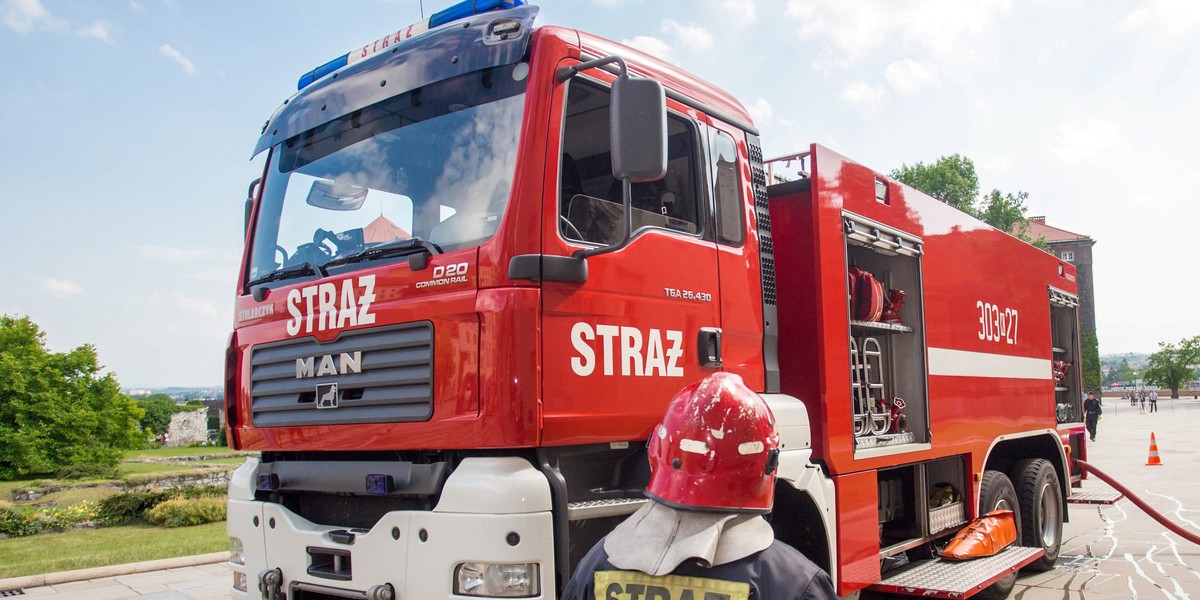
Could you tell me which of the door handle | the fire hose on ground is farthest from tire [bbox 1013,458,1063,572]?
the door handle

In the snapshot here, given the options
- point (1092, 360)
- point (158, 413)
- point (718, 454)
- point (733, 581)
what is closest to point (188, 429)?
point (158, 413)

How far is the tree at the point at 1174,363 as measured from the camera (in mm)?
92312

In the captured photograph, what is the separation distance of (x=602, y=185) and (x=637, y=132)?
618 millimetres

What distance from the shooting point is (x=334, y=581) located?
138 inches

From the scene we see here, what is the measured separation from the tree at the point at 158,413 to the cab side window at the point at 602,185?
40564mm

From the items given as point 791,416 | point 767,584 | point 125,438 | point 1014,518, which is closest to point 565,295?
point 791,416

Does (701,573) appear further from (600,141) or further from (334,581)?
(600,141)

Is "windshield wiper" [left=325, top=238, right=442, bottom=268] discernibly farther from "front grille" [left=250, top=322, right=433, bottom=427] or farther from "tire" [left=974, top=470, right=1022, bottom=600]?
"tire" [left=974, top=470, right=1022, bottom=600]

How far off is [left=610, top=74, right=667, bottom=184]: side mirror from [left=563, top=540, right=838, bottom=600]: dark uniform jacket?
5.46ft

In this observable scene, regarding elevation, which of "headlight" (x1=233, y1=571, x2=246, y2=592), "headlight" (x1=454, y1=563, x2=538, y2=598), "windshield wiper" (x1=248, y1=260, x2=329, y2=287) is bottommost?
"headlight" (x1=233, y1=571, x2=246, y2=592)

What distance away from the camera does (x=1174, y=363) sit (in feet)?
309

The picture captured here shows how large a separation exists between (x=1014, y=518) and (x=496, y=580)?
519cm

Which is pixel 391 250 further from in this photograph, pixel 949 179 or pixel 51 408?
pixel 949 179

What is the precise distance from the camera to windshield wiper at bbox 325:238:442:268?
11.6 ft
